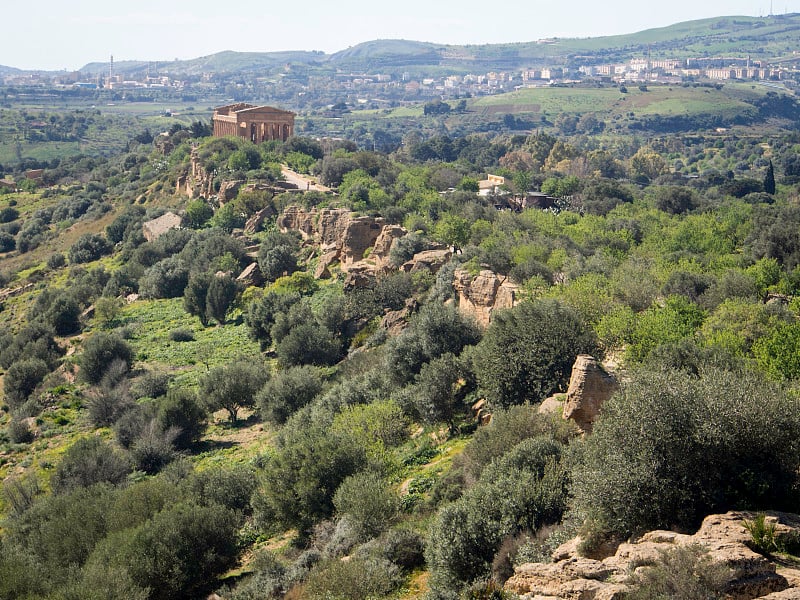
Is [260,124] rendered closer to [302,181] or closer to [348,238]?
[302,181]

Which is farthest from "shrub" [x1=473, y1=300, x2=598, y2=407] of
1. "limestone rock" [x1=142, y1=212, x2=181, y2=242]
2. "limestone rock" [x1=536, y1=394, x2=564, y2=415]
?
"limestone rock" [x1=142, y1=212, x2=181, y2=242]

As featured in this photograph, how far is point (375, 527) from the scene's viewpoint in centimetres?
1958

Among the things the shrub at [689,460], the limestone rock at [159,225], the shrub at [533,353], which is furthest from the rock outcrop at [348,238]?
the shrub at [689,460]

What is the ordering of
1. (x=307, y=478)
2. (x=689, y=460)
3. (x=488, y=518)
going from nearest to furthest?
(x=689, y=460), (x=488, y=518), (x=307, y=478)

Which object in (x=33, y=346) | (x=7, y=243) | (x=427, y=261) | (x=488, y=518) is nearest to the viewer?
(x=488, y=518)

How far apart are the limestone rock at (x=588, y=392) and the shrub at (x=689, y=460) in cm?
467

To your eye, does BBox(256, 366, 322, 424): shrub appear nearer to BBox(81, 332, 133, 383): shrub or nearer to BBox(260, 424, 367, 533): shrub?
BBox(260, 424, 367, 533): shrub

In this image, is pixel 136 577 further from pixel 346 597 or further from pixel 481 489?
pixel 481 489

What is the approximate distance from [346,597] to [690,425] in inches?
280

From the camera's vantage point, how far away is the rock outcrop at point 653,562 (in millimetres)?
11578

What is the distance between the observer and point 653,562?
40.3 feet

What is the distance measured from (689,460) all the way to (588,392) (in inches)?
228

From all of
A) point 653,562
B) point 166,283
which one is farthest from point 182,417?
point 653,562

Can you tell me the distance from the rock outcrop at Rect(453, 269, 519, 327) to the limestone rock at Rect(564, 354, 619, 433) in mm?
11941
